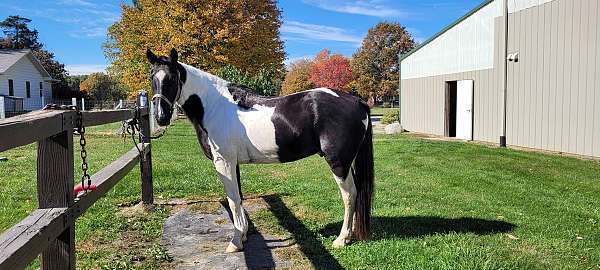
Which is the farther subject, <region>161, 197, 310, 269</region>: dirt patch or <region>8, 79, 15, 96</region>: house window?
<region>8, 79, 15, 96</region>: house window

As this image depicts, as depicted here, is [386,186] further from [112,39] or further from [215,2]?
[112,39]

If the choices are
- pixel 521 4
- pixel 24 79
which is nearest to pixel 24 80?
pixel 24 79

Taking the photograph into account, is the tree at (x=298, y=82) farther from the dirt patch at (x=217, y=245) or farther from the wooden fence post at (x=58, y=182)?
the wooden fence post at (x=58, y=182)

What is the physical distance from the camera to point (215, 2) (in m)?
24.5

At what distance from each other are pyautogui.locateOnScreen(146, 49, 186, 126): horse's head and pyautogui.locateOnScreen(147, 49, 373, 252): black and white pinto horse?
0.02 metres

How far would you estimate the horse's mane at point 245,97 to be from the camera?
15.3 feet

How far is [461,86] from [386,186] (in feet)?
33.9

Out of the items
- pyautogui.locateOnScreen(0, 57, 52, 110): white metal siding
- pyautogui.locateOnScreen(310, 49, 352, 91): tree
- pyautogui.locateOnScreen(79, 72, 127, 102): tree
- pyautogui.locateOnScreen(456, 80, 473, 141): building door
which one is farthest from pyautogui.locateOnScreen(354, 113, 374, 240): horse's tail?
pyautogui.locateOnScreen(79, 72, 127, 102): tree

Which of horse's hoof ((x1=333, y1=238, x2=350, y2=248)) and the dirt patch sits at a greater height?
horse's hoof ((x1=333, y1=238, x2=350, y2=248))

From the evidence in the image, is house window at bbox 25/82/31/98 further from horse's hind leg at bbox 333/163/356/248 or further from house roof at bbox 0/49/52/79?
horse's hind leg at bbox 333/163/356/248

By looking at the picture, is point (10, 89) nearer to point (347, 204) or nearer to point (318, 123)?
point (318, 123)

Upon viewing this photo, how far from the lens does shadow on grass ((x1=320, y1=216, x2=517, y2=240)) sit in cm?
490

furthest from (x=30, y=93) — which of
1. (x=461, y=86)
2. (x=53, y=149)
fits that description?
(x=53, y=149)

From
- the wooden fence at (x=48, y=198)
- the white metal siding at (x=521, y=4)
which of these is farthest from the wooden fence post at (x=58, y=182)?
the white metal siding at (x=521, y=4)
